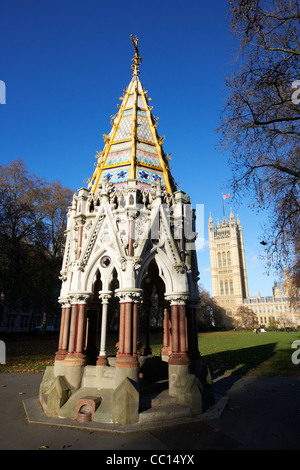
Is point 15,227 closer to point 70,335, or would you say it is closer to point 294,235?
point 70,335

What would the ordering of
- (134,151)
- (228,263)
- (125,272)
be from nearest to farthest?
(125,272) < (134,151) < (228,263)

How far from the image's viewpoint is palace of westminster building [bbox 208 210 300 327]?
134 metres

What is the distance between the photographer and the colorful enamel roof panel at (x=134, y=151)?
11.0 m

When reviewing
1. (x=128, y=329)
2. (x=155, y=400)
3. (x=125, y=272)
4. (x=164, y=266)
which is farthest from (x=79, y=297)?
(x=155, y=400)

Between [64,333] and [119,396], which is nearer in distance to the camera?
[119,396]

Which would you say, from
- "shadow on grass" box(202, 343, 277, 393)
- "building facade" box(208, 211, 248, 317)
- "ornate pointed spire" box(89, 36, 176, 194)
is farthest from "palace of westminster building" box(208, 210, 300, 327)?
"ornate pointed spire" box(89, 36, 176, 194)

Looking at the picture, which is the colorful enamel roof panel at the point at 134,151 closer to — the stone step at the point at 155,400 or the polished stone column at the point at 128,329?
the polished stone column at the point at 128,329

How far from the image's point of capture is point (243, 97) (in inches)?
350

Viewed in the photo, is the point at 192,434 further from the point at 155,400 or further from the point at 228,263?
the point at 228,263

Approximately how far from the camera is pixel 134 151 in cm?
1123

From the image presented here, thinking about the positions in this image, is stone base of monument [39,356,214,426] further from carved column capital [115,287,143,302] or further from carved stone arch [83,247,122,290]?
carved stone arch [83,247,122,290]

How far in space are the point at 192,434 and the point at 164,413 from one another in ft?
3.15
